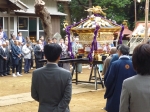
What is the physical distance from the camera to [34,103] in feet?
31.1

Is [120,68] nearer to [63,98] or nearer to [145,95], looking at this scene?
[63,98]

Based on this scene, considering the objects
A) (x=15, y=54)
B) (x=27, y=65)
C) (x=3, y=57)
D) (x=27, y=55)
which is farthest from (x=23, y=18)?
(x=3, y=57)

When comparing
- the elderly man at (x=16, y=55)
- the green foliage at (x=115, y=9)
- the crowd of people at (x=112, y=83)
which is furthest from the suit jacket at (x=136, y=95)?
the green foliage at (x=115, y=9)

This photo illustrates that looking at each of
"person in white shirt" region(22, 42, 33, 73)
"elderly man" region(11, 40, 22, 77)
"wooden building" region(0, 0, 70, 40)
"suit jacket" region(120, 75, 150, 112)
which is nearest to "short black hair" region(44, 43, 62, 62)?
"suit jacket" region(120, 75, 150, 112)

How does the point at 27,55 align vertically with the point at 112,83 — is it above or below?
above

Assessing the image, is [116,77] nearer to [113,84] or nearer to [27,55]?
[113,84]

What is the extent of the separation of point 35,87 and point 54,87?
32cm

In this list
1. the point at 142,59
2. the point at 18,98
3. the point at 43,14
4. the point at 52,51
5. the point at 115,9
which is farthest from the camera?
Answer: the point at 115,9

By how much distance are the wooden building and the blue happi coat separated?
543 inches

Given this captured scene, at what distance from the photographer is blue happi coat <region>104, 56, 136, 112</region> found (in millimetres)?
5754

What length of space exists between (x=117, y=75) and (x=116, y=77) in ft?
0.17

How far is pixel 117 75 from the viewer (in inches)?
229

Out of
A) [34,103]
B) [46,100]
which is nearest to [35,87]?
[46,100]

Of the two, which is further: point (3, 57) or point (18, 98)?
point (3, 57)
